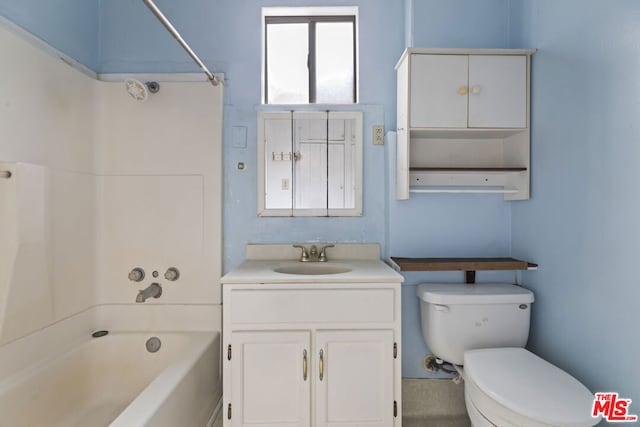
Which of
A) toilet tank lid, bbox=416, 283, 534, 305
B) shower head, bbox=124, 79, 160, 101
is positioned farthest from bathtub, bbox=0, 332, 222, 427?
shower head, bbox=124, 79, 160, 101

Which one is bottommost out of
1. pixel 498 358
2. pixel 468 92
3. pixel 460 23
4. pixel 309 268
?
pixel 498 358

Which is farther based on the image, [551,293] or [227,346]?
[551,293]

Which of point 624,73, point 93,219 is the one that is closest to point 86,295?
point 93,219

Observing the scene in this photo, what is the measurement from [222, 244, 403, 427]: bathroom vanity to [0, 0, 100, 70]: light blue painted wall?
1.42m

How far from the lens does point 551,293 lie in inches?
60.7

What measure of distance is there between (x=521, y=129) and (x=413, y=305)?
3.48 feet

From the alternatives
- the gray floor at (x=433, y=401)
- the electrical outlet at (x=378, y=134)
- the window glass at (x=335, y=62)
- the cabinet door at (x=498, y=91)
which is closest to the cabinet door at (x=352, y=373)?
the gray floor at (x=433, y=401)

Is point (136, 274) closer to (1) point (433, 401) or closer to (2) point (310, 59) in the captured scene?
(2) point (310, 59)

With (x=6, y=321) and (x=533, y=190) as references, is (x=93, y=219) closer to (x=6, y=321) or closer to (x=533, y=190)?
(x=6, y=321)

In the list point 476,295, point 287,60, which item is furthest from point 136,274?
point 476,295

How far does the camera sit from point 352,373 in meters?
1.45

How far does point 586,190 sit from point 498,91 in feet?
2.03

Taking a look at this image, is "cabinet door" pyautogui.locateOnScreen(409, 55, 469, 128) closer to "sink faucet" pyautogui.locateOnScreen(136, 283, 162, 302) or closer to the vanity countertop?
the vanity countertop

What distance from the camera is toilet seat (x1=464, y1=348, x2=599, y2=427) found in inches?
42.1
